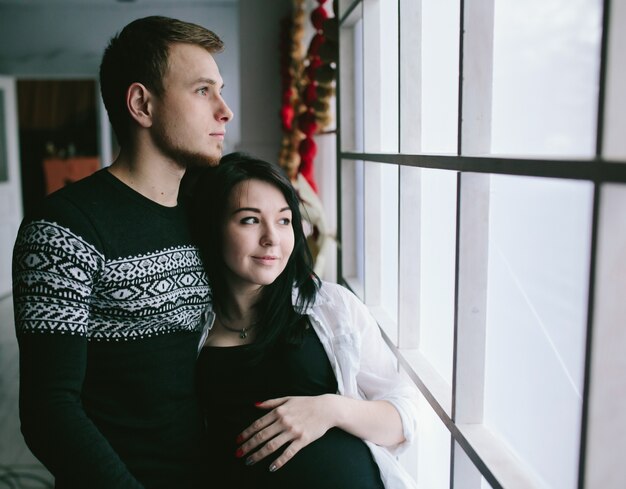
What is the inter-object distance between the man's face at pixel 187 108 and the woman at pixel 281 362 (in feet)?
0.37

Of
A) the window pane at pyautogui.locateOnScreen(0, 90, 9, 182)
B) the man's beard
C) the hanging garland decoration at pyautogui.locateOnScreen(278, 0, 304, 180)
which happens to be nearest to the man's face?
the man's beard

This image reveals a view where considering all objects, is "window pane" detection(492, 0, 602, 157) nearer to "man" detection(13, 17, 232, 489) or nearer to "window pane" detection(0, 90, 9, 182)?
"man" detection(13, 17, 232, 489)

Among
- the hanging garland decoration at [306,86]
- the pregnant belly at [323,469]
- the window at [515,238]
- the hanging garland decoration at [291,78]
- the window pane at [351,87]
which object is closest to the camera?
the window at [515,238]

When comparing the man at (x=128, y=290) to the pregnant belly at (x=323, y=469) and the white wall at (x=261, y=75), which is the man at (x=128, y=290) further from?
the white wall at (x=261, y=75)

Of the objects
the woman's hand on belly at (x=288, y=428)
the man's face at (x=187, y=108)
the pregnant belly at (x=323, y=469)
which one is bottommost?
the pregnant belly at (x=323, y=469)

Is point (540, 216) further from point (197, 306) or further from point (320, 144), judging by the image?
point (320, 144)

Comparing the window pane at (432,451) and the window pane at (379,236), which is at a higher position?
the window pane at (379,236)

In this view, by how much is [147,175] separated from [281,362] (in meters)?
0.43

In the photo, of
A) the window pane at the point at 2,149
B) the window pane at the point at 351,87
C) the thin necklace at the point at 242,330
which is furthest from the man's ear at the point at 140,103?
the window pane at the point at 2,149

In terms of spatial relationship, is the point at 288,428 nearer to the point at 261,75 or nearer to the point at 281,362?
the point at 281,362

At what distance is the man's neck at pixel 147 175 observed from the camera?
3.60 feet

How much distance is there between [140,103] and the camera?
1090mm

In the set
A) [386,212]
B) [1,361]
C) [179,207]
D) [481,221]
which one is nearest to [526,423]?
[481,221]

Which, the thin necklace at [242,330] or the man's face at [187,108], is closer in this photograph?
the man's face at [187,108]
